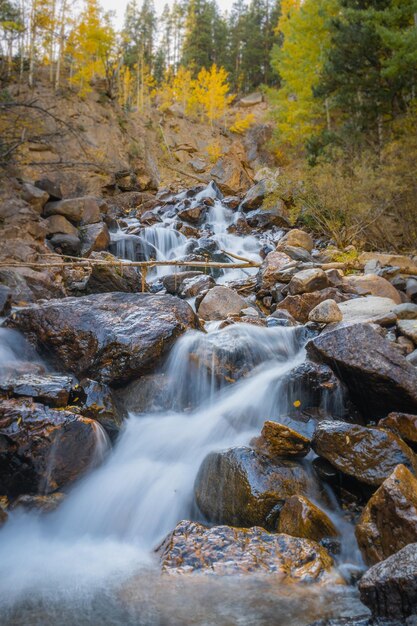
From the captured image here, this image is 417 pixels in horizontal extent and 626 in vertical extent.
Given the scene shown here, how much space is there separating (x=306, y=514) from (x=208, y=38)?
4965cm

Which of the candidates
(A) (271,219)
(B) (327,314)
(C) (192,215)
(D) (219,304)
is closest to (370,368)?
(B) (327,314)

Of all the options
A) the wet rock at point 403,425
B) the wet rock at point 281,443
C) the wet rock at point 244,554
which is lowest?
the wet rock at point 244,554

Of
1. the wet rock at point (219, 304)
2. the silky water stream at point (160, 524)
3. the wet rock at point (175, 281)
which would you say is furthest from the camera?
the wet rock at point (175, 281)

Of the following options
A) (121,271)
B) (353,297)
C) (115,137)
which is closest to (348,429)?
(353,297)

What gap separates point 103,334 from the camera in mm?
5660

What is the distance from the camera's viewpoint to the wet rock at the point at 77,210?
14156 millimetres

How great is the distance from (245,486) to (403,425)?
5.68ft

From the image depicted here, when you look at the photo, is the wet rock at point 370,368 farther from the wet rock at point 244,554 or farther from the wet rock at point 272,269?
the wet rock at point 272,269

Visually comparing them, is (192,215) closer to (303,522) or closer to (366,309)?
(366,309)

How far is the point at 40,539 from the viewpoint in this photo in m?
3.73

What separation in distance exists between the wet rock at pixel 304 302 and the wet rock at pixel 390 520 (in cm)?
450

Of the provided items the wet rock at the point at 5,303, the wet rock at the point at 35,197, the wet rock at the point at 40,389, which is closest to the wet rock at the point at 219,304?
the wet rock at the point at 5,303

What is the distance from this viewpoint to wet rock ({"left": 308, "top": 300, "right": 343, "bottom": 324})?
6598 millimetres

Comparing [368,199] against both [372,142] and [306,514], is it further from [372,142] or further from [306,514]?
[306,514]
